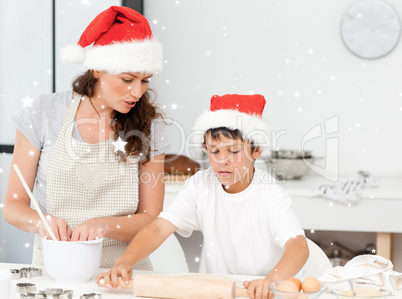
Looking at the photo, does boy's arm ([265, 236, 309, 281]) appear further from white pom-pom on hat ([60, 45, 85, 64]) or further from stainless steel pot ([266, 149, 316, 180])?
stainless steel pot ([266, 149, 316, 180])

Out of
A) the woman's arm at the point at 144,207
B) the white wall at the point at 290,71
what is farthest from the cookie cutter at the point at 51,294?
the white wall at the point at 290,71

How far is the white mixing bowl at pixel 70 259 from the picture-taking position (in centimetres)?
108

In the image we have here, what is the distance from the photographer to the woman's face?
1341 mm

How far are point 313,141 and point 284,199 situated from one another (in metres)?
1.56

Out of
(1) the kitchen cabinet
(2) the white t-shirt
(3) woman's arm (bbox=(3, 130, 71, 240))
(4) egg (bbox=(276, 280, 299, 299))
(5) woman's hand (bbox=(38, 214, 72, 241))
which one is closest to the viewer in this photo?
(4) egg (bbox=(276, 280, 299, 299))

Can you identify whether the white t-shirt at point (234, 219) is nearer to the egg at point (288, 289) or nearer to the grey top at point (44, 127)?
the grey top at point (44, 127)

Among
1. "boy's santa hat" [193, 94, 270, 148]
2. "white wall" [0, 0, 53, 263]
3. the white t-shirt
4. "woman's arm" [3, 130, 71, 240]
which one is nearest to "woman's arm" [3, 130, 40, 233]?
"woman's arm" [3, 130, 71, 240]

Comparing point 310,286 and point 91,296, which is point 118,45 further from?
point 310,286

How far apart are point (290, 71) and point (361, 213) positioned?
896mm

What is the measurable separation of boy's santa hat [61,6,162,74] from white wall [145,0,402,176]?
4.92 ft

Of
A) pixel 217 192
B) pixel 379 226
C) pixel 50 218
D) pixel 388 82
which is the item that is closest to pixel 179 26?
pixel 388 82

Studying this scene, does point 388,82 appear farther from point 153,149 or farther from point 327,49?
point 153,149

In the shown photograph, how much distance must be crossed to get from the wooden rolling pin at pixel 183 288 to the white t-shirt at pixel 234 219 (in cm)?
37

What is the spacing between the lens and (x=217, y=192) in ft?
4.82
